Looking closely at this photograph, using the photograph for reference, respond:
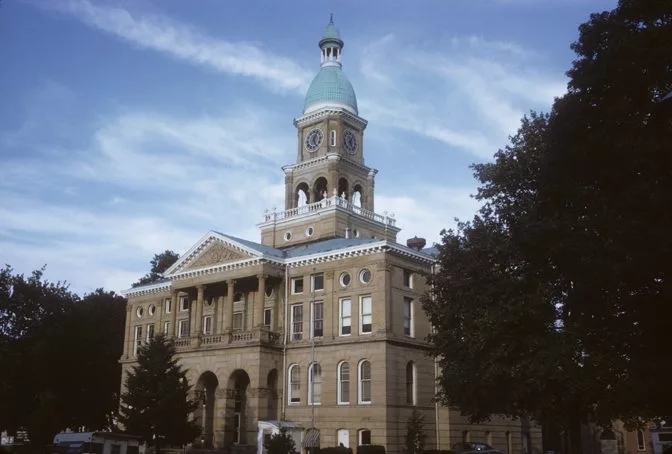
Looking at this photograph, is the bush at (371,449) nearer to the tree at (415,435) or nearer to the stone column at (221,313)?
the tree at (415,435)

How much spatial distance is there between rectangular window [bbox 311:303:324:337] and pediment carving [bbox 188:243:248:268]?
696cm

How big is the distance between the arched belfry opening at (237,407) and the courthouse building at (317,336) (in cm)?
10

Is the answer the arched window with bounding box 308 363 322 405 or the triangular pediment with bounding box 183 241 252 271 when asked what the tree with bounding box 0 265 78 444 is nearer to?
the triangular pediment with bounding box 183 241 252 271

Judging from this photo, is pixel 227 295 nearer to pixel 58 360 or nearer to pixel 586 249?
pixel 58 360

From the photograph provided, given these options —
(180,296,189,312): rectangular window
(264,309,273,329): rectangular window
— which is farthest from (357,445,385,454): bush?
(180,296,189,312): rectangular window

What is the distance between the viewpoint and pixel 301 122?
7050cm

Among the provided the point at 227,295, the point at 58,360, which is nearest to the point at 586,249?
the point at 227,295

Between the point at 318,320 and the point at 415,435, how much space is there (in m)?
11.6

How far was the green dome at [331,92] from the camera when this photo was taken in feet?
227

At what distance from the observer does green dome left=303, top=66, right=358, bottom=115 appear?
2721 inches

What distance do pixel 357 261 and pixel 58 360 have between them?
32606 millimetres

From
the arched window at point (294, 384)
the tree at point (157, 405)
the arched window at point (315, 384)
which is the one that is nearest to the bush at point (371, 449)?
the arched window at point (315, 384)

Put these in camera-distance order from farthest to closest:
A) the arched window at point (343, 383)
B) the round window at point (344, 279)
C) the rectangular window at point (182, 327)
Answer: the rectangular window at point (182, 327), the round window at point (344, 279), the arched window at point (343, 383)

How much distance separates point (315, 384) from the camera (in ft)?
181
